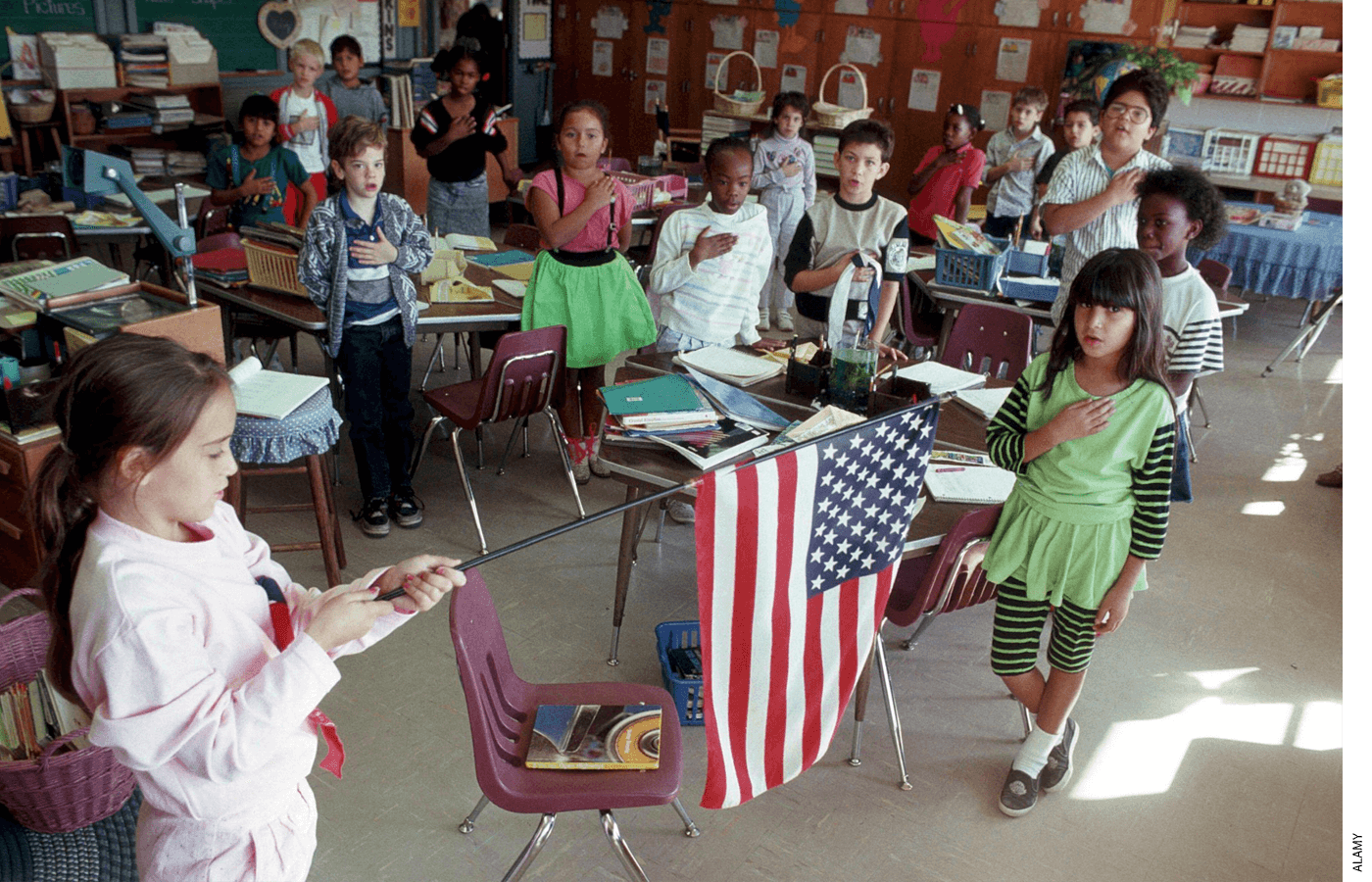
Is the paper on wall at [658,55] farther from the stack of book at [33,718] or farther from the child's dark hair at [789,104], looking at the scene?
the stack of book at [33,718]

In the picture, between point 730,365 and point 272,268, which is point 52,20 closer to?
point 272,268

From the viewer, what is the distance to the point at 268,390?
331 centimetres

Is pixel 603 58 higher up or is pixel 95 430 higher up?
pixel 603 58

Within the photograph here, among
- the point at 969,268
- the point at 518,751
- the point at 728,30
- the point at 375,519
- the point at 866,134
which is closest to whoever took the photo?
the point at 518,751

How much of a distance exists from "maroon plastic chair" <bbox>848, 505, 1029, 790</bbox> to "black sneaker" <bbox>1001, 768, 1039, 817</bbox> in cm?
27

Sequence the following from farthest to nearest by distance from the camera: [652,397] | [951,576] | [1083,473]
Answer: [652,397]
[951,576]
[1083,473]

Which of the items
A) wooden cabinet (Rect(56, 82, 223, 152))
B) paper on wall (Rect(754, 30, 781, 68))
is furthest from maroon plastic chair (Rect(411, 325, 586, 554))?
paper on wall (Rect(754, 30, 781, 68))

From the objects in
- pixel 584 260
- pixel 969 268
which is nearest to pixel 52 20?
pixel 584 260

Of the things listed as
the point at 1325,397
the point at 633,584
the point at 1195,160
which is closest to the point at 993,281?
the point at 633,584

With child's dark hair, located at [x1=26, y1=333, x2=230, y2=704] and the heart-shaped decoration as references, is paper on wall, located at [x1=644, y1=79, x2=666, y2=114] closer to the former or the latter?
the heart-shaped decoration

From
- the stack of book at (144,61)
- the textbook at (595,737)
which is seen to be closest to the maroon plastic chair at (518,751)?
the textbook at (595,737)

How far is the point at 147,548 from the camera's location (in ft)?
4.76

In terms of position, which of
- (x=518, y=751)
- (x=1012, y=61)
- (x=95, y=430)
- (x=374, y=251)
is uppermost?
(x=1012, y=61)

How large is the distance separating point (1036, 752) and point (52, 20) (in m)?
7.99
